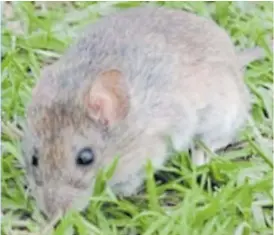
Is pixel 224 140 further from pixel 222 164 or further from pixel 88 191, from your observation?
pixel 88 191

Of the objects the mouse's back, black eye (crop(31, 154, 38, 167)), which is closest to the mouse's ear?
black eye (crop(31, 154, 38, 167))

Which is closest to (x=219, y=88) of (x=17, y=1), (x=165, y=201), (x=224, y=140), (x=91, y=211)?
(x=224, y=140)

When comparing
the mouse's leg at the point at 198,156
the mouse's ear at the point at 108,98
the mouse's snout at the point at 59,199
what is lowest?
the mouse's leg at the point at 198,156

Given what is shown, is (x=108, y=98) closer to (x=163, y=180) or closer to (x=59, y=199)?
(x=59, y=199)

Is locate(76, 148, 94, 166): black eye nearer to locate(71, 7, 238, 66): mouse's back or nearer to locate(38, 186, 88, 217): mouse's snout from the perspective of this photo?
locate(38, 186, 88, 217): mouse's snout

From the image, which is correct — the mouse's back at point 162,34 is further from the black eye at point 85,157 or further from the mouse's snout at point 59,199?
the mouse's snout at point 59,199

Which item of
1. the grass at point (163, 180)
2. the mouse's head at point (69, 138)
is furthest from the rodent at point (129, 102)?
the grass at point (163, 180)
